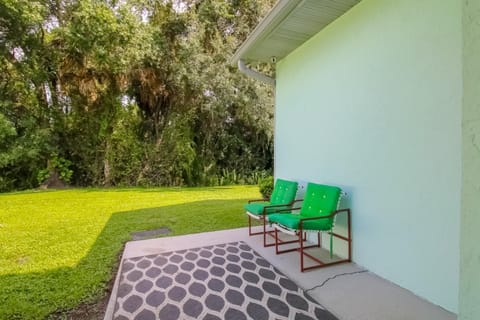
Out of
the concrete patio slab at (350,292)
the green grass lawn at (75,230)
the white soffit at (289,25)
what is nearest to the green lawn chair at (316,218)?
the concrete patio slab at (350,292)

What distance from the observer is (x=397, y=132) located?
281cm

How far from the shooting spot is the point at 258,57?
5.03m

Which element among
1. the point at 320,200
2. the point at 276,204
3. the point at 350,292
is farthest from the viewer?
the point at 276,204

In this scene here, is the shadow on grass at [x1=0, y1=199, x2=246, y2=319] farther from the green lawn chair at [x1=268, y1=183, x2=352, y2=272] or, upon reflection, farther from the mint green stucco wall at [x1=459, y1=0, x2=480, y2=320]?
the mint green stucco wall at [x1=459, y1=0, x2=480, y2=320]

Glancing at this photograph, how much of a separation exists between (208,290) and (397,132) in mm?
2475

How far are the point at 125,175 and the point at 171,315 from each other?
819cm

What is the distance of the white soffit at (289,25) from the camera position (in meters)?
3.28

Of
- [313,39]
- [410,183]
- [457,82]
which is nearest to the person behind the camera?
[457,82]

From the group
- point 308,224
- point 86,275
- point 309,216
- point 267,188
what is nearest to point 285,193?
point 309,216

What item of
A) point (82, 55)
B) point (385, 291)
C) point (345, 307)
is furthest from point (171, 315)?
point (82, 55)

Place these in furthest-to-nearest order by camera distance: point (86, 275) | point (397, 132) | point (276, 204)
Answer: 1. point (276, 204)
2. point (86, 275)
3. point (397, 132)

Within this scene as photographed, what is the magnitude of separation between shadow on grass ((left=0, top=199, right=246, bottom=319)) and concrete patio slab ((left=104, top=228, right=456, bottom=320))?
251 millimetres

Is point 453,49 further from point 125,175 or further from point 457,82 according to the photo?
point 125,175

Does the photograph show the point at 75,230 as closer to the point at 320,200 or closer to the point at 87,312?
the point at 87,312
